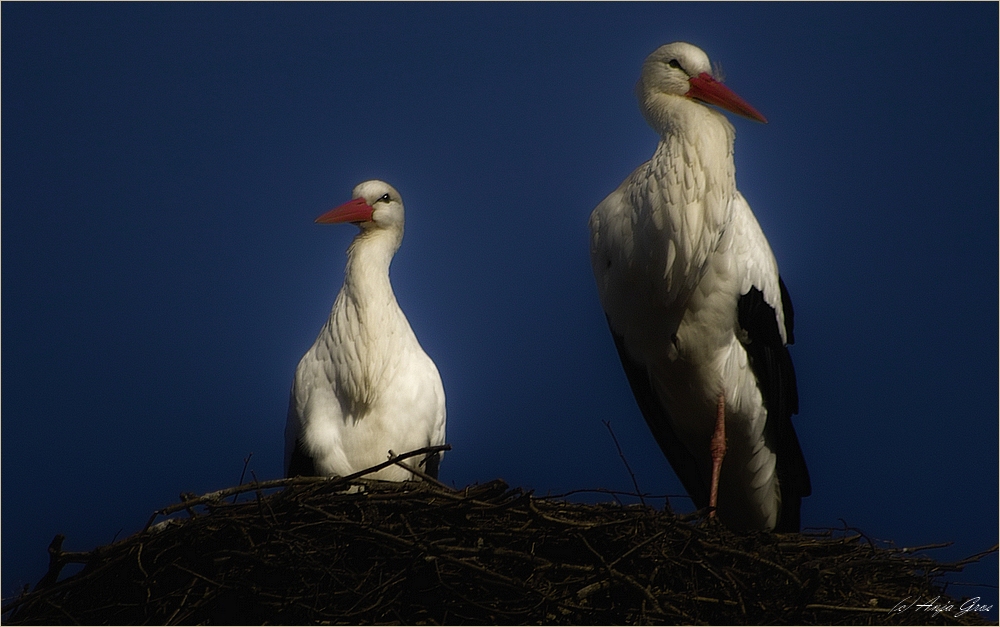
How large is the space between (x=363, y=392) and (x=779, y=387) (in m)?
1.10

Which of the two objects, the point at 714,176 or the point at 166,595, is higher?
the point at 714,176

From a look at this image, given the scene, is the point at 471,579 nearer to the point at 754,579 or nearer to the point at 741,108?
the point at 754,579

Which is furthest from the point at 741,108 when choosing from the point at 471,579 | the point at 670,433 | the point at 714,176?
the point at 471,579

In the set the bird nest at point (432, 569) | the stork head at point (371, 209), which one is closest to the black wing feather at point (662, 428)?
the stork head at point (371, 209)

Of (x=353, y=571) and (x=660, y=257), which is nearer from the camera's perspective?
(x=353, y=571)

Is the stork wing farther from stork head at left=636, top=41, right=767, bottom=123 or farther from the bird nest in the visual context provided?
the bird nest

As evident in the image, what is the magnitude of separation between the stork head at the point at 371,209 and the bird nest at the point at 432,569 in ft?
3.17

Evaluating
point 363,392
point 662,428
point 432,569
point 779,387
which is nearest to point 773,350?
point 779,387

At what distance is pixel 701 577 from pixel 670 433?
102cm

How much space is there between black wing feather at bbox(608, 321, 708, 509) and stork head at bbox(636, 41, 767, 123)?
650mm

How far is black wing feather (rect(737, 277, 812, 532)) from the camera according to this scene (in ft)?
10.4

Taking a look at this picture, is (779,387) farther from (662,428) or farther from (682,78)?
(682,78)

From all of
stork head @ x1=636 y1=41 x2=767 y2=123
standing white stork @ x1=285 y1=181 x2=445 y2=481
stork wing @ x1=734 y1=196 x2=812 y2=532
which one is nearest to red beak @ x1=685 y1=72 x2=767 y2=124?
stork head @ x1=636 y1=41 x2=767 y2=123

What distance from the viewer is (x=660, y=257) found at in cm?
302
